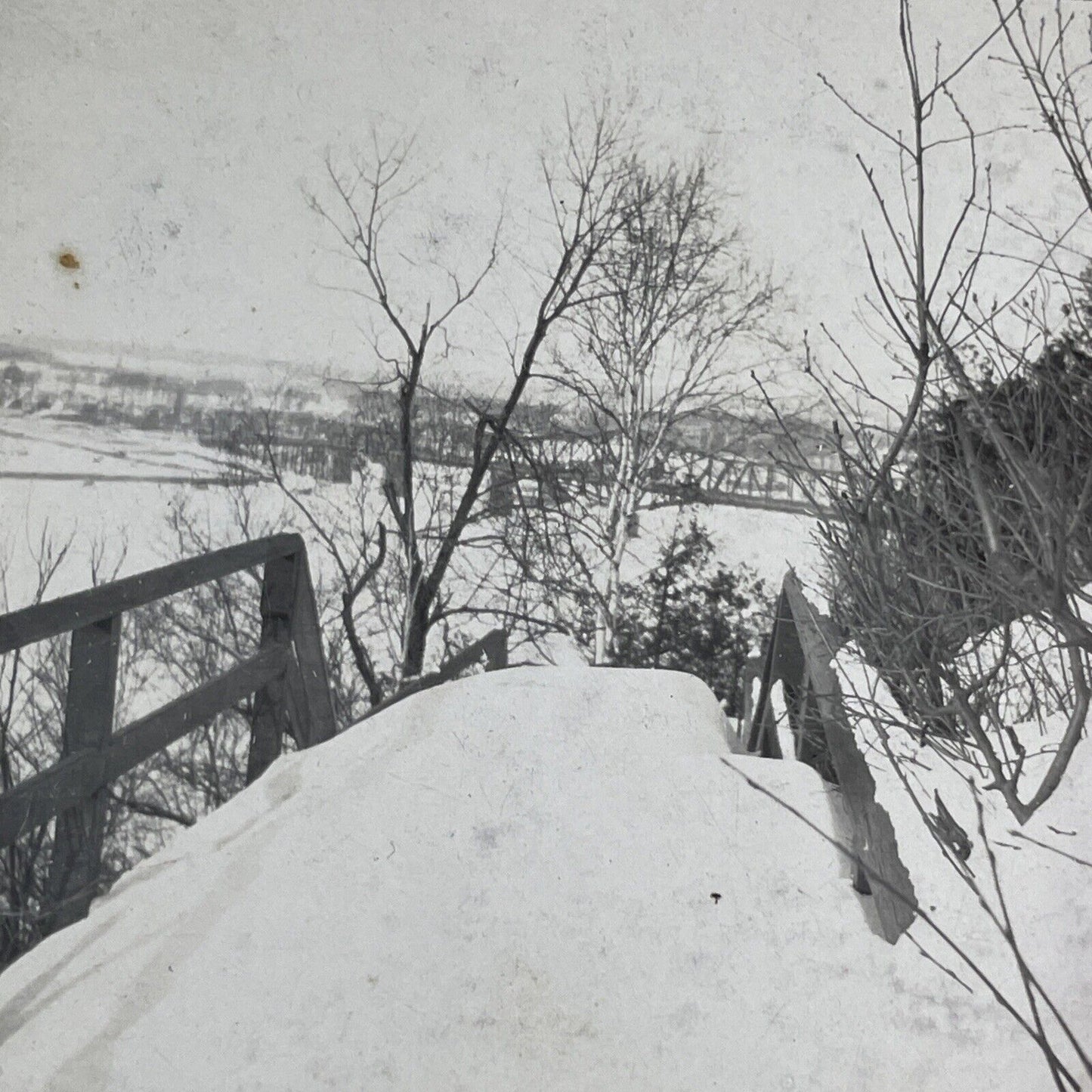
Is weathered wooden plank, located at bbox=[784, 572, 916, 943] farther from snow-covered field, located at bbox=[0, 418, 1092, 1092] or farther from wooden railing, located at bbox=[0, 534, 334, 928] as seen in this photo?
wooden railing, located at bbox=[0, 534, 334, 928]

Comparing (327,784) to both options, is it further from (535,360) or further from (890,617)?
(535,360)

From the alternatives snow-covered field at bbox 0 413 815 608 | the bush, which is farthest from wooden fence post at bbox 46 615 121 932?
the bush

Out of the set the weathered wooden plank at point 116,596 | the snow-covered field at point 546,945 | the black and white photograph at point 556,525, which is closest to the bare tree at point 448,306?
the black and white photograph at point 556,525

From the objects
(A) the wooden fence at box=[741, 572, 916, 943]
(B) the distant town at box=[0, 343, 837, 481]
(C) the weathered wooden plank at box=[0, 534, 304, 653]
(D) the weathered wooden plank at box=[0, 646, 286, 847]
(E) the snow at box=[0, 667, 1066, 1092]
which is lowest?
(E) the snow at box=[0, 667, 1066, 1092]

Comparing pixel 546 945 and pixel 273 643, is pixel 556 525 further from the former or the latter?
pixel 546 945

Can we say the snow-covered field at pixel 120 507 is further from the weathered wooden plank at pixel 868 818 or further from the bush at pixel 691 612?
the weathered wooden plank at pixel 868 818

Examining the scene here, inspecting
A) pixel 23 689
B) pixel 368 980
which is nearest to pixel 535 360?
pixel 368 980
